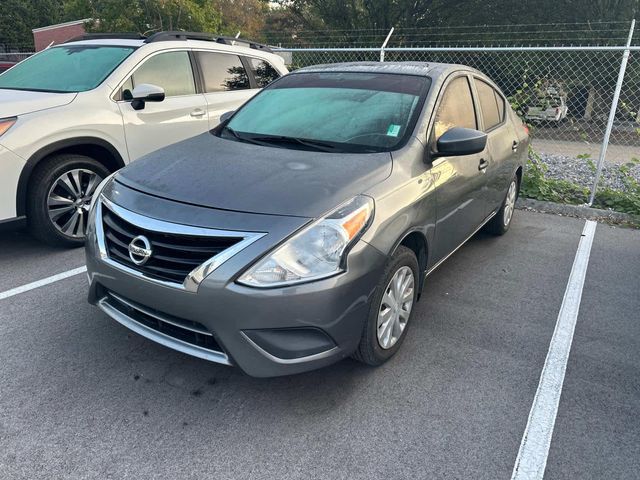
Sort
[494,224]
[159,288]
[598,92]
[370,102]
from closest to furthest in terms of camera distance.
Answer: [159,288]
[370,102]
[494,224]
[598,92]

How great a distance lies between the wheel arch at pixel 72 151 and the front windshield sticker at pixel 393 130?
2.77 m

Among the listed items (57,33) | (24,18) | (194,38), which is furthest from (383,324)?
(24,18)

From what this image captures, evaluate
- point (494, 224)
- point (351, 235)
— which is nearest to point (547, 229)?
point (494, 224)

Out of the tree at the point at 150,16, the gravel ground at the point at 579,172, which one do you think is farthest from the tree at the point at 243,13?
the gravel ground at the point at 579,172

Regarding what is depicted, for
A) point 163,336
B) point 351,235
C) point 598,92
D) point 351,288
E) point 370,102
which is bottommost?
point 598,92

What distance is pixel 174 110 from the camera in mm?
5215

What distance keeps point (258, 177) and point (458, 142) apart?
1284 millimetres

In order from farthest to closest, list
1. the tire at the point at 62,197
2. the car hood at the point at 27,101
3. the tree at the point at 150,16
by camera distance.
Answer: the tree at the point at 150,16
the tire at the point at 62,197
the car hood at the point at 27,101

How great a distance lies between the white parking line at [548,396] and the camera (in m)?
2.28

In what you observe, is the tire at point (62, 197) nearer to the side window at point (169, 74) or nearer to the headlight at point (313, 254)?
the side window at point (169, 74)

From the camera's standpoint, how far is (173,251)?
2.41 meters

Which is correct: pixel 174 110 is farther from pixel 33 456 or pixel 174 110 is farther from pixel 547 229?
pixel 547 229

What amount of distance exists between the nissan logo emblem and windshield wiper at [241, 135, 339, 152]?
124 cm

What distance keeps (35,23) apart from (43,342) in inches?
1735
